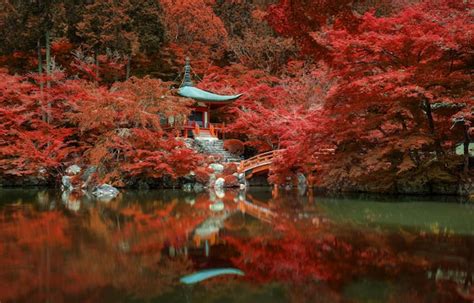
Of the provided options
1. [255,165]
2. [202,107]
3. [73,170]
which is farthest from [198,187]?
[202,107]

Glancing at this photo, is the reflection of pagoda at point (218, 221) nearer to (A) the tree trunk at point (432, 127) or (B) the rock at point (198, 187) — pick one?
(A) the tree trunk at point (432, 127)

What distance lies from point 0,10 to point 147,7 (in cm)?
681

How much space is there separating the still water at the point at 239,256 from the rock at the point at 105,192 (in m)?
4.38

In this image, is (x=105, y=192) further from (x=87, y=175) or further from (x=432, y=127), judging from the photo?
(x=432, y=127)

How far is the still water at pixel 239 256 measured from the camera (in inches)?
144

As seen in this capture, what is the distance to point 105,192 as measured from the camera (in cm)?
1436

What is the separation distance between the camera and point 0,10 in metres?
20.8

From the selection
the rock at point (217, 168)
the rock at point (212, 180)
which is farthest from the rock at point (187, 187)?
the rock at point (217, 168)

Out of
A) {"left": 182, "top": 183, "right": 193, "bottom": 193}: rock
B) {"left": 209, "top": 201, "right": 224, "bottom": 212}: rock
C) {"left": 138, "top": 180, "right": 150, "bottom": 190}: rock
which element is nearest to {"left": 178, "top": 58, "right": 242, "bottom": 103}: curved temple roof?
{"left": 182, "top": 183, "right": 193, "bottom": 193}: rock

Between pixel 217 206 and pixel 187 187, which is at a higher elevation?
pixel 187 187

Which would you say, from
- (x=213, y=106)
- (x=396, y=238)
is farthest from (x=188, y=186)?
(x=396, y=238)

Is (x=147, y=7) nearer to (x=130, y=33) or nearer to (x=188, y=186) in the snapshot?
(x=130, y=33)

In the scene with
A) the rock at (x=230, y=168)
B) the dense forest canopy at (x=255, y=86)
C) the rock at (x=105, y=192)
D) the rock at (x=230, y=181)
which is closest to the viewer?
the dense forest canopy at (x=255, y=86)

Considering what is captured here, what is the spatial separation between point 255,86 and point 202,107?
286 centimetres
